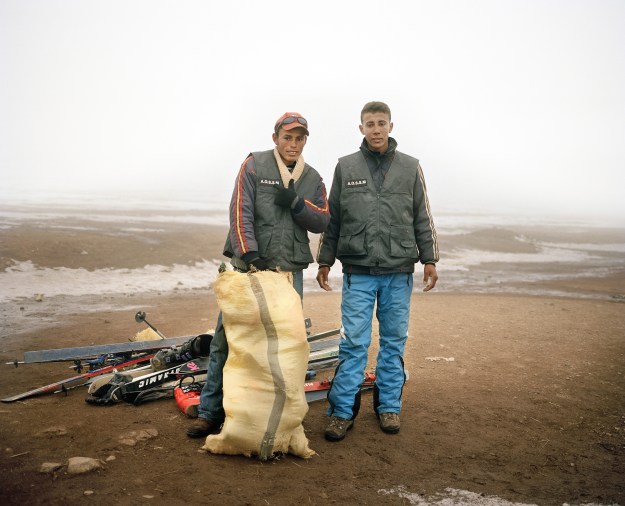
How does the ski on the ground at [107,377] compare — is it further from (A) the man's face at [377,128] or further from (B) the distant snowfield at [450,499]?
(A) the man's face at [377,128]

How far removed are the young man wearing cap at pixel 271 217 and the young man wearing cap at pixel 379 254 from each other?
1.46ft

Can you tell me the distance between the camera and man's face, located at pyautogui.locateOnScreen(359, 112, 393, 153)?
14.5 feet

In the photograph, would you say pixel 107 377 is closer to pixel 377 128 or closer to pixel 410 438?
pixel 410 438

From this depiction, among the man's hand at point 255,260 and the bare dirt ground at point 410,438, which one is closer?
the bare dirt ground at point 410,438

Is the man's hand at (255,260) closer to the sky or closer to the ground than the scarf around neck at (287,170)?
closer to the ground

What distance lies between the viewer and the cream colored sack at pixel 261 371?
361cm

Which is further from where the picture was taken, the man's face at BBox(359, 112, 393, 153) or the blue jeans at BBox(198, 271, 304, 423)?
Answer: the man's face at BBox(359, 112, 393, 153)

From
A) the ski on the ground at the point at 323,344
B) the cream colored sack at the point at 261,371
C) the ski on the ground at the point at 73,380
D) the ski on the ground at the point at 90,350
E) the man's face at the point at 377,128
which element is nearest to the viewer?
the cream colored sack at the point at 261,371

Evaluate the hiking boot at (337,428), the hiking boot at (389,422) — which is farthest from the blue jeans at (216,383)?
the hiking boot at (389,422)

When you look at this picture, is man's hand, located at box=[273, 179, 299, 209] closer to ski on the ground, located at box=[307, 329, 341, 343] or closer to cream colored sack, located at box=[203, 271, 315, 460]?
cream colored sack, located at box=[203, 271, 315, 460]

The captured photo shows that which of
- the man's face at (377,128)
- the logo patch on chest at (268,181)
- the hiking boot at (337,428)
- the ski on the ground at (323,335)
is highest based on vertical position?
the man's face at (377,128)

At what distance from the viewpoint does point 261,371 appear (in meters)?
3.66

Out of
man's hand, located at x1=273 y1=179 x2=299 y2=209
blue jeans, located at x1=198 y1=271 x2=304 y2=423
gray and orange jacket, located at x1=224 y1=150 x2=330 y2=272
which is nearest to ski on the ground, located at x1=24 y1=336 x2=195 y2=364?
blue jeans, located at x1=198 y1=271 x2=304 y2=423

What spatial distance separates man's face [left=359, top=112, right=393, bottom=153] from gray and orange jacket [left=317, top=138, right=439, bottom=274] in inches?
3.8
